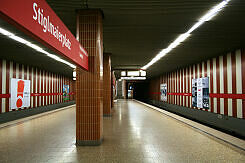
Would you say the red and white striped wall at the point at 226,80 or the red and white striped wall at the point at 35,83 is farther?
the red and white striped wall at the point at 35,83

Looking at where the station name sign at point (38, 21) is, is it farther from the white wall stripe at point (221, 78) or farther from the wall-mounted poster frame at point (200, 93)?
the wall-mounted poster frame at point (200, 93)

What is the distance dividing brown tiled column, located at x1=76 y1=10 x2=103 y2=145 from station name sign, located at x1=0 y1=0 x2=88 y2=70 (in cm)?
186

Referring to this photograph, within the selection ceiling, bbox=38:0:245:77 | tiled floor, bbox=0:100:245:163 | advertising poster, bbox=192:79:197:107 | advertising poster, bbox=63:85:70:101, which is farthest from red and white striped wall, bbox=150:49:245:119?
advertising poster, bbox=63:85:70:101

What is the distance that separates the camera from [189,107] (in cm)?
1227

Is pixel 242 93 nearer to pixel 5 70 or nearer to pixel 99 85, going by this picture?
pixel 99 85

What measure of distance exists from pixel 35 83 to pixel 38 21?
11858 millimetres

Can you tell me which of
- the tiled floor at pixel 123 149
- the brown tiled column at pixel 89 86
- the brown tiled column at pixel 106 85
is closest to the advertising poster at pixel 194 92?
the brown tiled column at pixel 106 85

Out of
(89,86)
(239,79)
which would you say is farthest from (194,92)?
(89,86)

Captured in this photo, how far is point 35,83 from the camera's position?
40.1 ft

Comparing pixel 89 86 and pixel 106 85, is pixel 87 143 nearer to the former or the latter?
pixel 89 86

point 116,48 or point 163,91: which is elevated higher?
point 116,48

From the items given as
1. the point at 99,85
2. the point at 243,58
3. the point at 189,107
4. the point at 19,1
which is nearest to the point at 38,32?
the point at 19,1

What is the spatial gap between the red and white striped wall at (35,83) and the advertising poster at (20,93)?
0.85ft

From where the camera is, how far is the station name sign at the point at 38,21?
136 centimetres
